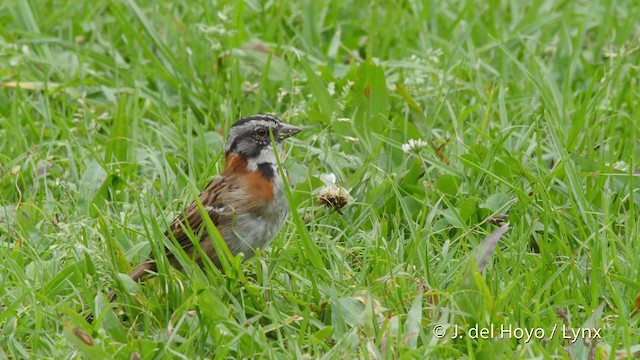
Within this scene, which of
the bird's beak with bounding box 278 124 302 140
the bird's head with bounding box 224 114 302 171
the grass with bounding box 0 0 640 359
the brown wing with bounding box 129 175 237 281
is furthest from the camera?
the bird's beak with bounding box 278 124 302 140

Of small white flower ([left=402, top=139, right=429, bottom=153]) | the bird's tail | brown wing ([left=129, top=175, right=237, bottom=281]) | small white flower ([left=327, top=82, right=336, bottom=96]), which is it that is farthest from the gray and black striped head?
small white flower ([left=327, top=82, right=336, bottom=96])

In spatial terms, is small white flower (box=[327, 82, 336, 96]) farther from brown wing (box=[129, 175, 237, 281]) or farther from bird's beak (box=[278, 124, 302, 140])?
brown wing (box=[129, 175, 237, 281])

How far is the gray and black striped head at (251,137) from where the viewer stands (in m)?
5.60

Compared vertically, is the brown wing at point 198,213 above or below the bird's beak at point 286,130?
below

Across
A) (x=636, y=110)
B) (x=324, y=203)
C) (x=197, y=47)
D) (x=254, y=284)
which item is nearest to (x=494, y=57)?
(x=636, y=110)

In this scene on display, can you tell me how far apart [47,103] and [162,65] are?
0.81 meters

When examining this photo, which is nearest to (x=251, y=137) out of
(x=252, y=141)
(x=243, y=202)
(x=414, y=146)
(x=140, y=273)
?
(x=252, y=141)

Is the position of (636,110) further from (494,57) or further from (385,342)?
(385,342)

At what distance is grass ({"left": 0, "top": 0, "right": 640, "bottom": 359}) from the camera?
4.65m

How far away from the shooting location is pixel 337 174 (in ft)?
20.0

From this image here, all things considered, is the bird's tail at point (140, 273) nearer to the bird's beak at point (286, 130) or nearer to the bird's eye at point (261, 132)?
the bird's eye at point (261, 132)

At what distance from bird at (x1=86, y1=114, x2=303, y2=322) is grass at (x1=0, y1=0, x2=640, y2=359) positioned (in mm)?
137

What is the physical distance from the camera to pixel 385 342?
4.47 m

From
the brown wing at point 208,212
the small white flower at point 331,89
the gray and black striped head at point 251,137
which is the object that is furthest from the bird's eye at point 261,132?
the small white flower at point 331,89
